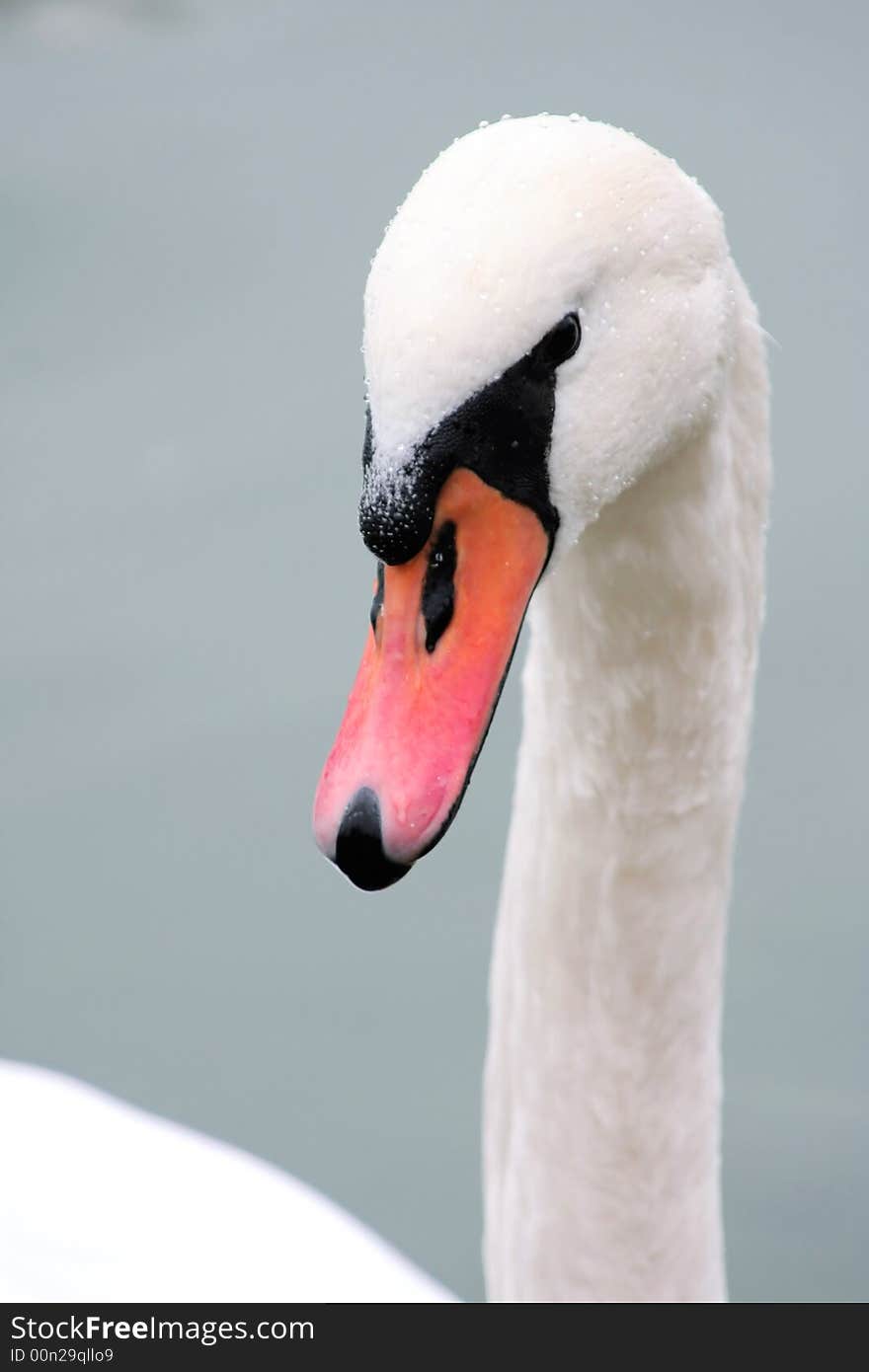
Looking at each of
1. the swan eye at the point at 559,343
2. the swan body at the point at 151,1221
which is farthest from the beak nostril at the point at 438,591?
the swan body at the point at 151,1221

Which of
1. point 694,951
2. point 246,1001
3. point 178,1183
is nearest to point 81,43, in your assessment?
point 246,1001

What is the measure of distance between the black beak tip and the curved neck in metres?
0.40

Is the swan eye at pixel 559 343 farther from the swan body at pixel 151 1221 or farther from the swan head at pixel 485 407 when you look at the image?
the swan body at pixel 151 1221

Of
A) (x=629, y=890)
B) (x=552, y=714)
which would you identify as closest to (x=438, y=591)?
(x=552, y=714)

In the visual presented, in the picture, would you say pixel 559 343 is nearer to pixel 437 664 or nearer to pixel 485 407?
pixel 485 407

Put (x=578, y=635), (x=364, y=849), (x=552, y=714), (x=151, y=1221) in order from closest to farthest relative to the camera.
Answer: (x=364, y=849) < (x=578, y=635) < (x=552, y=714) < (x=151, y=1221)

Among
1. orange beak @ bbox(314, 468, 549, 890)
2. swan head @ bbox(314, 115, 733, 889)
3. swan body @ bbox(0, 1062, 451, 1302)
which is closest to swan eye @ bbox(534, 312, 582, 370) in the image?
swan head @ bbox(314, 115, 733, 889)

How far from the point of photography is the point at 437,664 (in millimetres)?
1646

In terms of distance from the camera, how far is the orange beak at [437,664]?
1.59 m

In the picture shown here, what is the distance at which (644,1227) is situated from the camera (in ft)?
7.67

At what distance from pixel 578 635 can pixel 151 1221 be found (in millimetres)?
1207

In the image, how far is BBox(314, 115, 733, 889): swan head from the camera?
1571 mm

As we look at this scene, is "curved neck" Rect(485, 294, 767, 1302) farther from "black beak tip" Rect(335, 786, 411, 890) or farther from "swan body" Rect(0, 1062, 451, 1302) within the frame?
"black beak tip" Rect(335, 786, 411, 890)
